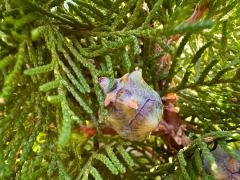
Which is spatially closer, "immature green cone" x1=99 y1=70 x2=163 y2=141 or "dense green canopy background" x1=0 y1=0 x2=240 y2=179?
"dense green canopy background" x1=0 y1=0 x2=240 y2=179

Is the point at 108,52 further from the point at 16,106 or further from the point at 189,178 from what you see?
the point at 189,178

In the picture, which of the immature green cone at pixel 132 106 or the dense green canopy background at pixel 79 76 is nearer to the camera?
the dense green canopy background at pixel 79 76

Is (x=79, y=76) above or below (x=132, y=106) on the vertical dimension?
above

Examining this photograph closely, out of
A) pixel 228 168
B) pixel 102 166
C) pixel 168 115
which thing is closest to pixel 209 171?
pixel 228 168
